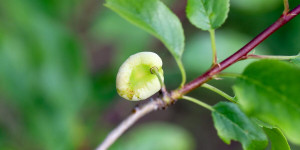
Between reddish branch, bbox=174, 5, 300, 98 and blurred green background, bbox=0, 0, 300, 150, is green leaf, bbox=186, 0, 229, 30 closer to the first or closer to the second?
reddish branch, bbox=174, 5, 300, 98

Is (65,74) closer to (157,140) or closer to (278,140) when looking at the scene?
(157,140)

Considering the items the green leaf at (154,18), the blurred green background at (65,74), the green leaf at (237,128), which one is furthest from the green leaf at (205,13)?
the blurred green background at (65,74)

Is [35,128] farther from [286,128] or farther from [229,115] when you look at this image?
[286,128]

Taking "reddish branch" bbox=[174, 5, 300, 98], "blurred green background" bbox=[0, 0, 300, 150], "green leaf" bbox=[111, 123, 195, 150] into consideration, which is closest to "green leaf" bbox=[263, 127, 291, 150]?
"reddish branch" bbox=[174, 5, 300, 98]

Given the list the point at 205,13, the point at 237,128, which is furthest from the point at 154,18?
the point at 237,128

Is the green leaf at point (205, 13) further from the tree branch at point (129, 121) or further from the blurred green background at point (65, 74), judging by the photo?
the blurred green background at point (65, 74)
